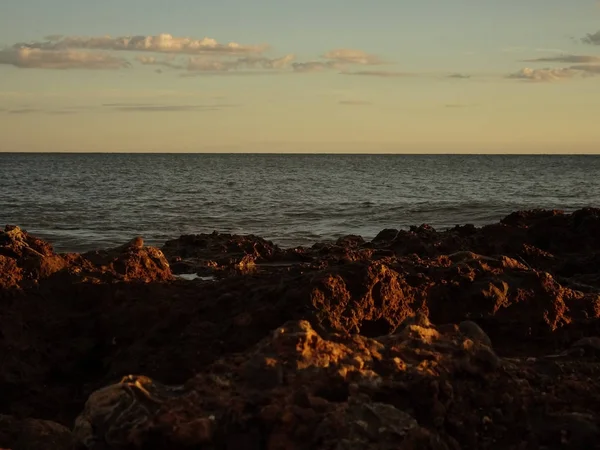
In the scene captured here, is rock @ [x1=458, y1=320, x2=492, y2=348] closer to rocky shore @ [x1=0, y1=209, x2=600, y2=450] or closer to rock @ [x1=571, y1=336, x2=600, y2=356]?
rocky shore @ [x1=0, y1=209, x2=600, y2=450]

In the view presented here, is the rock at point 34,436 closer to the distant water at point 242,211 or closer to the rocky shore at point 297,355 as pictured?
the rocky shore at point 297,355

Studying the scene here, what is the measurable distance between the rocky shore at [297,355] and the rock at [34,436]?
0.04ft

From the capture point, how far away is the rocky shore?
157 inches

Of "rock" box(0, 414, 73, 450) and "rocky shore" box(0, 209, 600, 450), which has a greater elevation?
"rocky shore" box(0, 209, 600, 450)

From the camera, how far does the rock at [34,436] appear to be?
472 cm

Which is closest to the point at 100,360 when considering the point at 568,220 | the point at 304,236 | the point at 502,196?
the point at 568,220

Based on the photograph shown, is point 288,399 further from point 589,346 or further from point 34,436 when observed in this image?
point 589,346

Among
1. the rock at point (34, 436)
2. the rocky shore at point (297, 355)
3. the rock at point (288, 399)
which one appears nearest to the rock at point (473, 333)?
the rocky shore at point (297, 355)

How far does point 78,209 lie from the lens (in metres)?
32.6

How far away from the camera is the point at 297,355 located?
4.24 m

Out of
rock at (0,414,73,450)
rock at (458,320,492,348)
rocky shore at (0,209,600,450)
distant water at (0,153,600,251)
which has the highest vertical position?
rock at (458,320,492,348)

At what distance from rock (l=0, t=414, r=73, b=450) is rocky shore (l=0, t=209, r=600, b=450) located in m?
0.01

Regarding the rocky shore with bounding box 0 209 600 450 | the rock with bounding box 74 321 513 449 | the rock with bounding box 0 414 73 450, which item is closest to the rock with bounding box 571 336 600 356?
the rocky shore with bounding box 0 209 600 450

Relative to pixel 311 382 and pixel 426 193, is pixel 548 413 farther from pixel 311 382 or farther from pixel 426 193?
pixel 426 193
